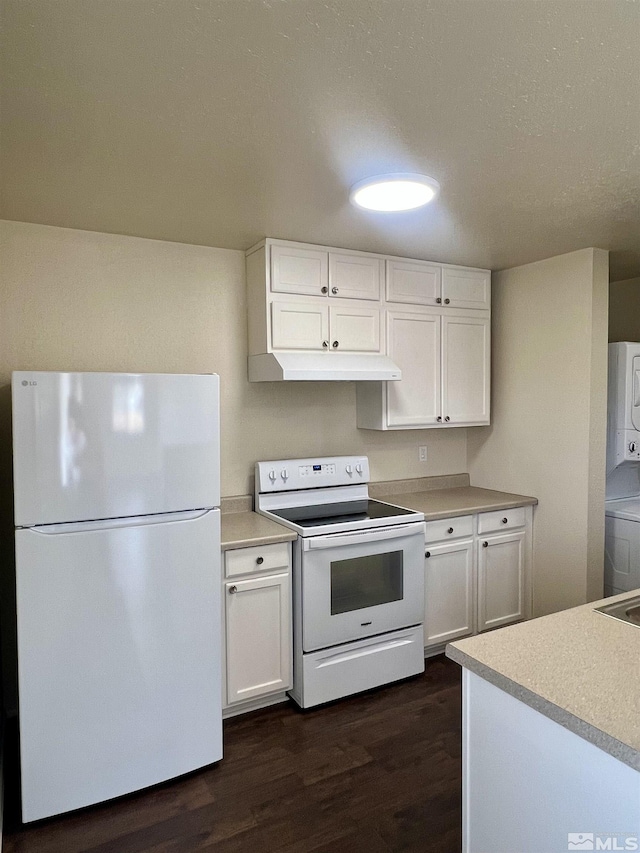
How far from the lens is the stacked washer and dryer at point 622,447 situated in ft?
10.8

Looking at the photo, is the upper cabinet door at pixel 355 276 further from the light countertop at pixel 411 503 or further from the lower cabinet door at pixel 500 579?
the lower cabinet door at pixel 500 579

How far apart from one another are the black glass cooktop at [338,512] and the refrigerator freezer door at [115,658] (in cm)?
69

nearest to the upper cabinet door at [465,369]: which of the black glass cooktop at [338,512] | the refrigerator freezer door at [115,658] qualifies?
the black glass cooktop at [338,512]

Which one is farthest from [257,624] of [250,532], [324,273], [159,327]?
[324,273]

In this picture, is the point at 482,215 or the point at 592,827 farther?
the point at 482,215

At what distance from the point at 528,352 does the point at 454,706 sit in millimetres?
2072

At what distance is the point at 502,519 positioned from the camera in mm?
3326

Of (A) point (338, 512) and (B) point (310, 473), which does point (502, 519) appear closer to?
(A) point (338, 512)

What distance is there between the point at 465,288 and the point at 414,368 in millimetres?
645

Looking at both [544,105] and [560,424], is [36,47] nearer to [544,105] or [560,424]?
[544,105]

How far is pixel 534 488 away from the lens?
3.43m

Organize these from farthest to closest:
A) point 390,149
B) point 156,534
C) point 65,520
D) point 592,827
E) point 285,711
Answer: point 285,711 < point 156,534 < point 65,520 < point 390,149 < point 592,827

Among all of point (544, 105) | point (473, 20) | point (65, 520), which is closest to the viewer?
point (473, 20)

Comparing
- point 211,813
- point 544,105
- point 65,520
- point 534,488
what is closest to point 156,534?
point 65,520
